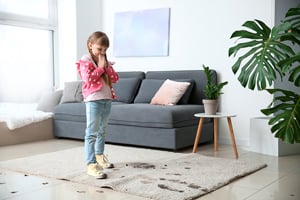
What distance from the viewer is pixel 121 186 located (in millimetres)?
2846

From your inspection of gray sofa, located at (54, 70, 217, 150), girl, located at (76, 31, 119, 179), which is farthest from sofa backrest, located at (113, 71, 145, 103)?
girl, located at (76, 31, 119, 179)

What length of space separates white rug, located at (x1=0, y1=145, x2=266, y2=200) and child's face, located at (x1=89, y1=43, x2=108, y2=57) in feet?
3.15

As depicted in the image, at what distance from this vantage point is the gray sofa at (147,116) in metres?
4.33

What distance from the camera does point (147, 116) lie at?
174 inches

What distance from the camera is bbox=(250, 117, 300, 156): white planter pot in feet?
13.7

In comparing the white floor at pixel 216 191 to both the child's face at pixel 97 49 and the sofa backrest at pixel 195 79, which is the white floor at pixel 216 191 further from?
the sofa backrest at pixel 195 79

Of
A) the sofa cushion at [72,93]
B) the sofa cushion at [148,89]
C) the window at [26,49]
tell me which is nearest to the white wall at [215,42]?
the sofa cushion at [148,89]

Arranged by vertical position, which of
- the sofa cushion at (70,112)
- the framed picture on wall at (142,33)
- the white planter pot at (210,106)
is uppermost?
the framed picture on wall at (142,33)

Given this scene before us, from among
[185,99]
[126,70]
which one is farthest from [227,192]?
[126,70]

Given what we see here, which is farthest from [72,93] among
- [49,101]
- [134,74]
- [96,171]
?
[96,171]

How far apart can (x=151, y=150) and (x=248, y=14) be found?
6.59 feet

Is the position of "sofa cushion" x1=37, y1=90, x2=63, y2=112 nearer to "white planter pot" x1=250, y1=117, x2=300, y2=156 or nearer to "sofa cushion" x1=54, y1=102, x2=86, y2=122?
"sofa cushion" x1=54, y1=102, x2=86, y2=122

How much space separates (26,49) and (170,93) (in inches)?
95.6

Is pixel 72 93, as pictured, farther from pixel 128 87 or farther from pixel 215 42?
pixel 215 42
